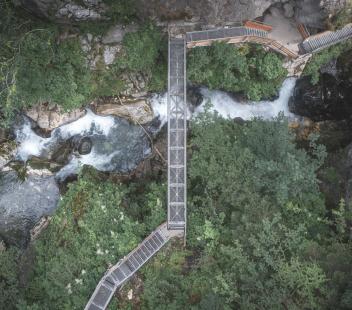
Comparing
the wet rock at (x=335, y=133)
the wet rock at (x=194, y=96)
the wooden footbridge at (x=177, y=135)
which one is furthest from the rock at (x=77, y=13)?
the wet rock at (x=335, y=133)

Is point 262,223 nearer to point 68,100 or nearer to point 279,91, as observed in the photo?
point 279,91

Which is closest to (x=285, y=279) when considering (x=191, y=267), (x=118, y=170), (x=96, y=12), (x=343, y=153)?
(x=191, y=267)

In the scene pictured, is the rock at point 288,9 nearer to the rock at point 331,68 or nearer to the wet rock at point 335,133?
the rock at point 331,68

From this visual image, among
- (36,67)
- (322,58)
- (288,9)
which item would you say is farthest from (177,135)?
(288,9)

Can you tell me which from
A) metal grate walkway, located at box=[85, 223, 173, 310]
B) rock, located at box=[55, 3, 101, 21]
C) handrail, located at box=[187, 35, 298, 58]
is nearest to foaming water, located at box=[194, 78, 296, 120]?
handrail, located at box=[187, 35, 298, 58]

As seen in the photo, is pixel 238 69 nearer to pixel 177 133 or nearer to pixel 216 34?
pixel 216 34
